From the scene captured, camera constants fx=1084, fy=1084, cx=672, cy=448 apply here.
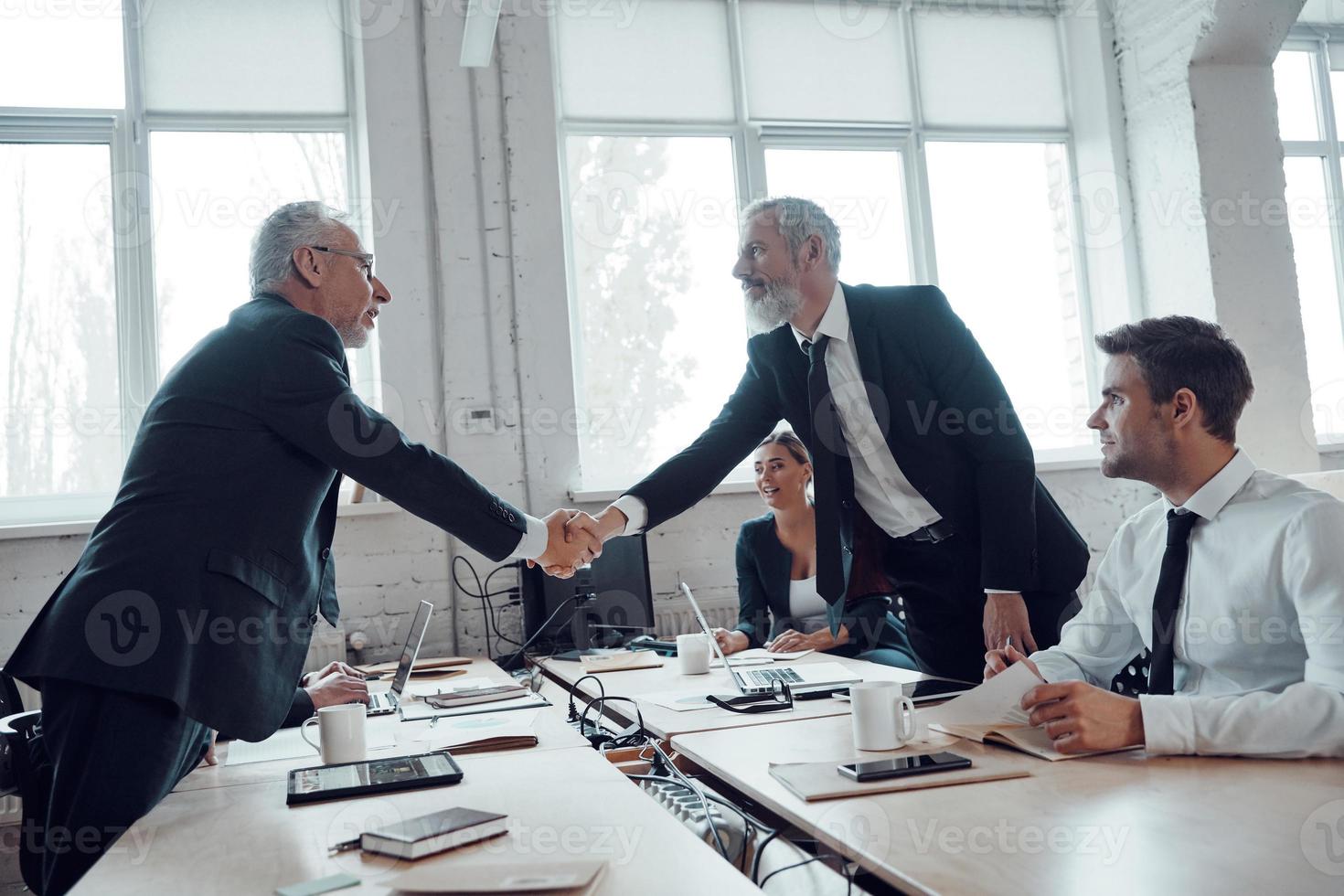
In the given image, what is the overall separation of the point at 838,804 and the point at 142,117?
4.17m

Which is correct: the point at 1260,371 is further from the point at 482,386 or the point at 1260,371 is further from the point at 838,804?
the point at 838,804

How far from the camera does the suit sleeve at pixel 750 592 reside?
3.57m

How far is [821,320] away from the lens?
2.53 meters

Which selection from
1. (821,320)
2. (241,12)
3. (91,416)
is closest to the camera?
(821,320)

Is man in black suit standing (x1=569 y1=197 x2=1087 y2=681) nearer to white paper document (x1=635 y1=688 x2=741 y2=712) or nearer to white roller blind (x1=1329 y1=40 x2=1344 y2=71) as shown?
white paper document (x1=635 y1=688 x2=741 y2=712)

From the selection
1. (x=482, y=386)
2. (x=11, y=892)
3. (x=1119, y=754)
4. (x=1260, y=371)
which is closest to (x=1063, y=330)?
(x=1260, y=371)

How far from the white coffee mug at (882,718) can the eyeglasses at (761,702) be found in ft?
1.41

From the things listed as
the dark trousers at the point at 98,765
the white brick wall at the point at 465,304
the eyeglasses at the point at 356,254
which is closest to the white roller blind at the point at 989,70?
the white brick wall at the point at 465,304

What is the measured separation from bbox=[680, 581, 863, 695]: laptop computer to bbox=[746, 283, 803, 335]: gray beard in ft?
2.35

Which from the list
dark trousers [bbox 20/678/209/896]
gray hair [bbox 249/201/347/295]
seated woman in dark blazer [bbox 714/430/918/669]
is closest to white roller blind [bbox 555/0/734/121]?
seated woman in dark blazer [bbox 714/430/918/669]

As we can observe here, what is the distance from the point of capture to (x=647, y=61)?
482 cm

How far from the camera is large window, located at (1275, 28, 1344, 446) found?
5.58 metres

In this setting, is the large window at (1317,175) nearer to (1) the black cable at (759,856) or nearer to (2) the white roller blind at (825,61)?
(2) the white roller blind at (825,61)

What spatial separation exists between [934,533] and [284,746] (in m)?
1.37
